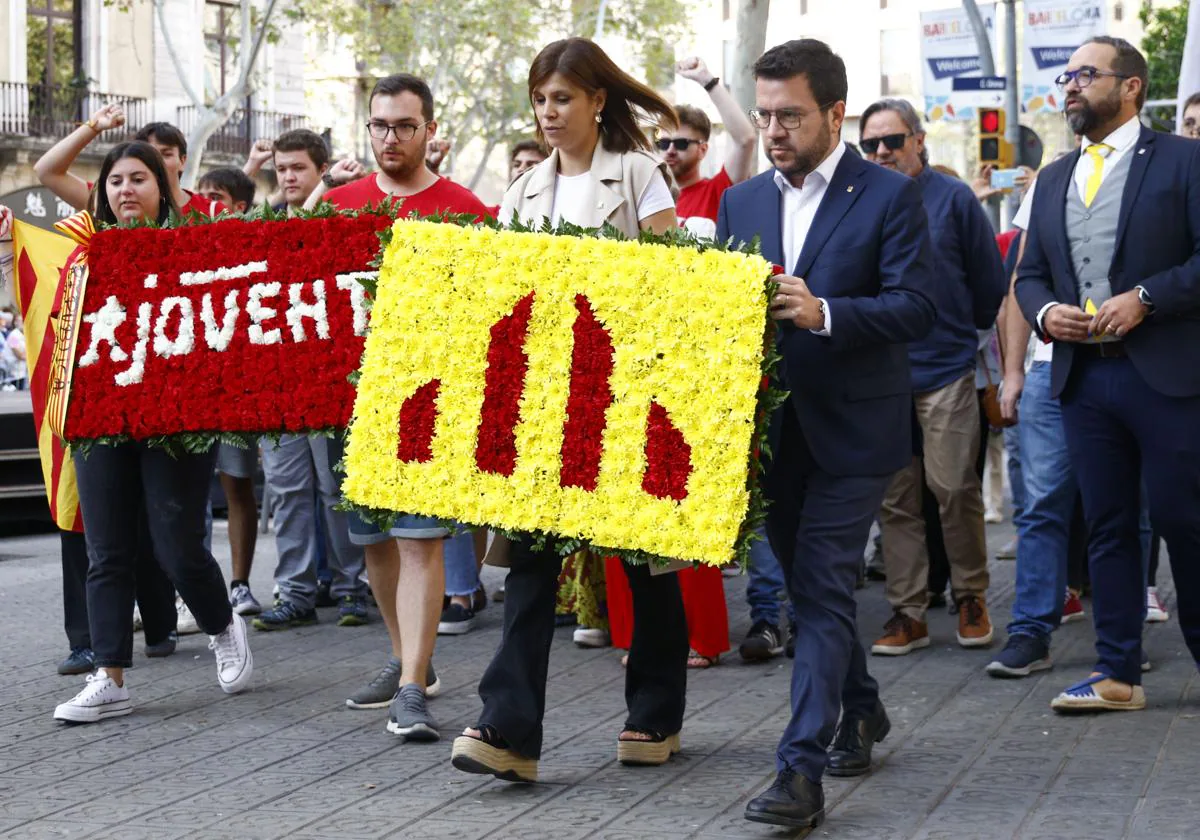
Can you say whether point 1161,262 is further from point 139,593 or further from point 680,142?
point 139,593

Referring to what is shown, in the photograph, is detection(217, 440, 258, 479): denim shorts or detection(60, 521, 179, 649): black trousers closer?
detection(60, 521, 179, 649): black trousers

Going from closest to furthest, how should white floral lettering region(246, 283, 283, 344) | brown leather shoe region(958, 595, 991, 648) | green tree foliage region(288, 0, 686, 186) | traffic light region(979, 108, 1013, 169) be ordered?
white floral lettering region(246, 283, 283, 344) → brown leather shoe region(958, 595, 991, 648) → traffic light region(979, 108, 1013, 169) → green tree foliage region(288, 0, 686, 186)

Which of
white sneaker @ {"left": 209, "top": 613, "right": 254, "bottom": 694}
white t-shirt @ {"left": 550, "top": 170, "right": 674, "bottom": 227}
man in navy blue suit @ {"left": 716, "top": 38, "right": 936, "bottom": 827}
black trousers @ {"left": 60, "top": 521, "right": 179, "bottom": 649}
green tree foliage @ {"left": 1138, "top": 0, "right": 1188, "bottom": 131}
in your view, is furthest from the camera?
green tree foliage @ {"left": 1138, "top": 0, "right": 1188, "bottom": 131}

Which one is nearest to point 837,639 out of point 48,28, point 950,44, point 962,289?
point 962,289

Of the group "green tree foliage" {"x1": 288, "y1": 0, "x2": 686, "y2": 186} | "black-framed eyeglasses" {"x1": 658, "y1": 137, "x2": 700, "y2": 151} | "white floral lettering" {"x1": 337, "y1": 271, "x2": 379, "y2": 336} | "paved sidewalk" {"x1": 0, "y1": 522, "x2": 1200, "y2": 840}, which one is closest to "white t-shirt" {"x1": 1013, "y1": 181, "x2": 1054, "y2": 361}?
"paved sidewalk" {"x1": 0, "y1": 522, "x2": 1200, "y2": 840}

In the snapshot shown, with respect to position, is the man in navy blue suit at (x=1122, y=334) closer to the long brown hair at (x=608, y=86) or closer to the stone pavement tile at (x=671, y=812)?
the long brown hair at (x=608, y=86)

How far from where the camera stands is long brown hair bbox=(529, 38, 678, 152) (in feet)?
20.9

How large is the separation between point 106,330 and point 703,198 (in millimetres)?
3363

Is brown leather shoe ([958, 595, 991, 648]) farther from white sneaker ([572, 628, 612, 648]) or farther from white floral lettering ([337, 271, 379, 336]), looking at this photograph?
white floral lettering ([337, 271, 379, 336])

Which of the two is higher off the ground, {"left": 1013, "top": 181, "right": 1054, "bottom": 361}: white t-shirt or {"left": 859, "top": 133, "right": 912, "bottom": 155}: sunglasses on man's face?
{"left": 859, "top": 133, "right": 912, "bottom": 155}: sunglasses on man's face

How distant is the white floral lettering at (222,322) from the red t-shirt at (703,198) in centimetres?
275

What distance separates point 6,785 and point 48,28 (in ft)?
123

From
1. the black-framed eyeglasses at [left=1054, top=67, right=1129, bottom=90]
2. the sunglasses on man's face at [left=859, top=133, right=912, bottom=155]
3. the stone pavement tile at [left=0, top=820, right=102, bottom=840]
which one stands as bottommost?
the stone pavement tile at [left=0, top=820, right=102, bottom=840]

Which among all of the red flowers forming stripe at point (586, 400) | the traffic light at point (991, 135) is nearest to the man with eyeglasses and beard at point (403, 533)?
the red flowers forming stripe at point (586, 400)
